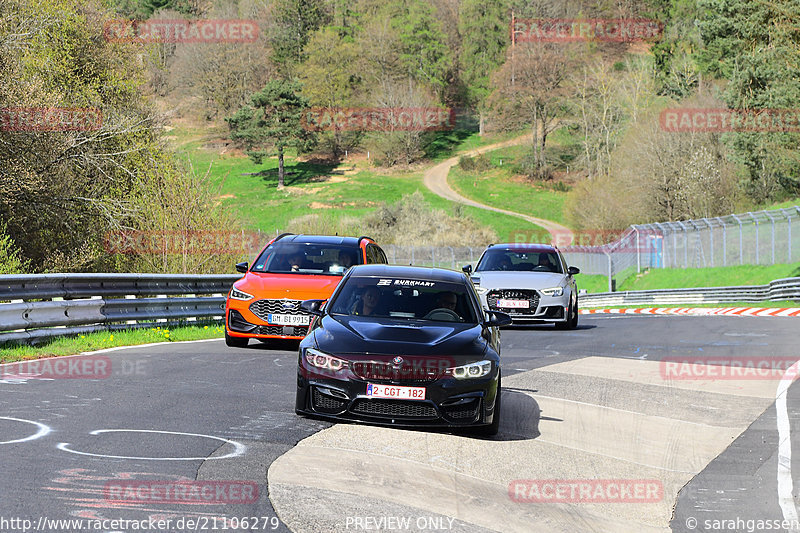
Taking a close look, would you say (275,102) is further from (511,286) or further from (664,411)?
(664,411)

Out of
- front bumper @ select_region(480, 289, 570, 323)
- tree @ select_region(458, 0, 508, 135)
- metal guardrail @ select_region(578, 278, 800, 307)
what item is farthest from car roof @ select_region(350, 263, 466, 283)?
tree @ select_region(458, 0, 508, 135)

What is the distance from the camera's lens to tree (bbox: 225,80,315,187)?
113375mm

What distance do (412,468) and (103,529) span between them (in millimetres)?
2518

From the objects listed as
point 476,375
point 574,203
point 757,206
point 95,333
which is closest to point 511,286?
point 95,333

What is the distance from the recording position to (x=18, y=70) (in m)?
25.2

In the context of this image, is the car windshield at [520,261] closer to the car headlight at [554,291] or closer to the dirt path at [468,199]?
the car headlight at [554,291]

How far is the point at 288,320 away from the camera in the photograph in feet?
48.2

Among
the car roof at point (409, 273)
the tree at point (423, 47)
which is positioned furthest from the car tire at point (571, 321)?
the tree at point (423, 47)

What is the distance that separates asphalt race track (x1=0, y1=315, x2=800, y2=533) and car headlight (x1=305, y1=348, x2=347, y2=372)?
497 mm

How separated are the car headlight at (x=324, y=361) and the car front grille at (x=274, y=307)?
6.20 meters

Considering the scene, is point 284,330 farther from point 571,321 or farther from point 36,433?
point 571,321

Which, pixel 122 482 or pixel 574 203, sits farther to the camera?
pixel 574 203

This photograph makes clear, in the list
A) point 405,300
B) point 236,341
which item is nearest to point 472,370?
point 405,300

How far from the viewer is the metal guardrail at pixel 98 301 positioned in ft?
43.6
